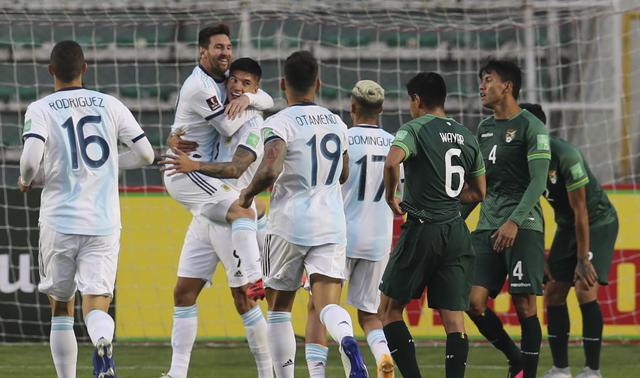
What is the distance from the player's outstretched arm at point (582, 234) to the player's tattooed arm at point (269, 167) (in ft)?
8.67

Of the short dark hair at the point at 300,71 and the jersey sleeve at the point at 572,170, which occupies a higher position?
the short dark hair at the point at 300,71

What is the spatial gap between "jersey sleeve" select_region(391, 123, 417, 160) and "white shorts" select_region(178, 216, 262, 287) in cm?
143

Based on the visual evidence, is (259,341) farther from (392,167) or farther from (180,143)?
(392,167)

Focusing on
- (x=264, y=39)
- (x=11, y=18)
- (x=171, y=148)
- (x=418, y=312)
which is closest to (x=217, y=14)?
(x=264, y=39)

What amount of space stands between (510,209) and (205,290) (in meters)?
4.34

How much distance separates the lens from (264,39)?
13953 millimetres

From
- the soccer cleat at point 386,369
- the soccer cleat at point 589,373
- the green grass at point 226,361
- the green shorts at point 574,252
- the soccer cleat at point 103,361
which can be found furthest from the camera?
the green grass at point 226,361

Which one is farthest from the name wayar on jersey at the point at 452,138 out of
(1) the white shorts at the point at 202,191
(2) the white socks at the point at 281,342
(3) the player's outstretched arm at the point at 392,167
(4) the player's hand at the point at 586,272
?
(4) the player's hand at the point at 586,272

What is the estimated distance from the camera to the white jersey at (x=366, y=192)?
8180 millimetres

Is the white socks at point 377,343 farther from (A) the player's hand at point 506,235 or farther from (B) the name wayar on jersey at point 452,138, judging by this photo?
(B) the name wayar on jersey at point 452,138

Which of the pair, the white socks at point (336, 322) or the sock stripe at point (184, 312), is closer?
the white socks at point (336, 322)

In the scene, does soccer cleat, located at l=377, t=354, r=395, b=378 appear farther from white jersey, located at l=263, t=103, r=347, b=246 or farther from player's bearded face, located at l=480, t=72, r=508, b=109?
player's bearded face, located at l=480, t=72, r=508, b=109

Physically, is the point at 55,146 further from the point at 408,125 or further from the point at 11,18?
the point at 11,18

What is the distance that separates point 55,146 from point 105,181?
35 centimetres
